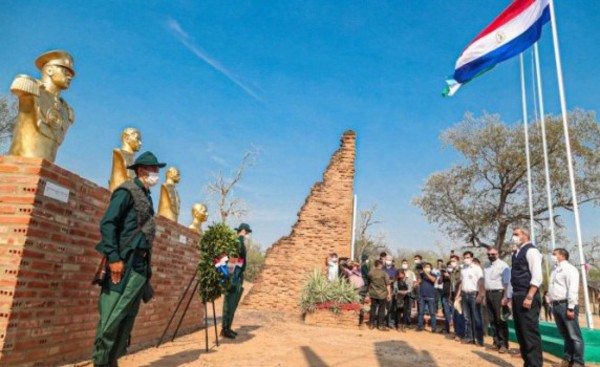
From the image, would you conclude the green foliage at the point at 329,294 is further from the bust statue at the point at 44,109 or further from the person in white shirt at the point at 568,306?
the bust statue at the point at 44,109

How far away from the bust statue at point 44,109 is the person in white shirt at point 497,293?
687 cm

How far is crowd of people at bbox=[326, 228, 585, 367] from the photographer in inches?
198

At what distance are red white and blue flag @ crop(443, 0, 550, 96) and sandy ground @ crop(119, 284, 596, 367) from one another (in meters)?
6.49

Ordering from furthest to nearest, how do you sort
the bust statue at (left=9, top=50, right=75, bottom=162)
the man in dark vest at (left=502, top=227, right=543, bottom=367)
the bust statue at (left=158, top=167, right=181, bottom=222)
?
the bust statue at (left=158, top=167, right=181, bottom=222) < the man in dark vest at (left=502, top=227, right=543, bottom=367) < the bust statue at (left=9, top=50, right=75, bottom=162)

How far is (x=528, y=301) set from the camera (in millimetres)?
4871

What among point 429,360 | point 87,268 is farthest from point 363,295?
point 87,268

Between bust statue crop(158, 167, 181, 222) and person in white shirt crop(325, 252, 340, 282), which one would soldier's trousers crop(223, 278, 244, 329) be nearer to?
bust statue crop(158, 167, 181, 222)

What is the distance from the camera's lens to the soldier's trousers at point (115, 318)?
11.1 feet

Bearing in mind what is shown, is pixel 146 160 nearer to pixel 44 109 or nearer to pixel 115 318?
pixel 44 109

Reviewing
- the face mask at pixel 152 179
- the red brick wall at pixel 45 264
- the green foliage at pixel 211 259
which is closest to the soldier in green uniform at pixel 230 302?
the green foliage at pixel 211 259

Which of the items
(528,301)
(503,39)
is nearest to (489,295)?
(528,301)

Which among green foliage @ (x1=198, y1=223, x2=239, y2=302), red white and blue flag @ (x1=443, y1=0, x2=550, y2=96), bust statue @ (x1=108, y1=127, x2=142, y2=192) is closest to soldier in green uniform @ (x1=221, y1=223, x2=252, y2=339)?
green foliage @ (x1=198, y1=223, x2=239, y2=302)

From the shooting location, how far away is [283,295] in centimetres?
1465

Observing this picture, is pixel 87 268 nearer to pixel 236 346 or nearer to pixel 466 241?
pixel 236 346
